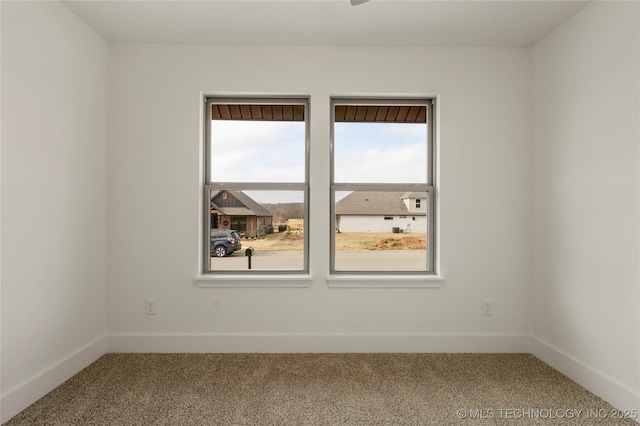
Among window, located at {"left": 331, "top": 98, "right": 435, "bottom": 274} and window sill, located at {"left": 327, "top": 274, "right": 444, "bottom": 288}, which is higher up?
window, located at {"left": 331, "top": 98, "right": 435, "bottom": 274}

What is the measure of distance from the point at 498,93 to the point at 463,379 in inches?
91.8

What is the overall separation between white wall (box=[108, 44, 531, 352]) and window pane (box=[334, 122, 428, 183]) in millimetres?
210

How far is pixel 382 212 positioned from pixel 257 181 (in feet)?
3.82

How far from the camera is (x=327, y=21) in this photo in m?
2.64

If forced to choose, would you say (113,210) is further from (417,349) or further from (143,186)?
(417,349)

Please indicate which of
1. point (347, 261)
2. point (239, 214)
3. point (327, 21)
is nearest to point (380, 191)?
point (347, 261)

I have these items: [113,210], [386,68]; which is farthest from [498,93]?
[113,210]

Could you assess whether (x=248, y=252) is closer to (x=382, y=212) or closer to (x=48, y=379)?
(x=382, y=212)

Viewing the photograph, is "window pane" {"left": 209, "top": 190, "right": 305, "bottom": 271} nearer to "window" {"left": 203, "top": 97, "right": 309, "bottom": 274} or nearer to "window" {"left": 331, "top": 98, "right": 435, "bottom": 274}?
"window" {"left": 203, "top": 97, "right": 309, "bottom": 274}

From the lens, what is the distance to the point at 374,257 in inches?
125

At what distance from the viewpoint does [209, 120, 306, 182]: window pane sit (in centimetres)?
317

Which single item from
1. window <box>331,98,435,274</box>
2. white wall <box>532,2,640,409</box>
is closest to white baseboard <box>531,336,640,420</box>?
white wall <box>532,2,640,409</box>

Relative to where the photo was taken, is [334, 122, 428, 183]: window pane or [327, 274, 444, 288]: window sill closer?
[327, 274, 444, 288]: window sill

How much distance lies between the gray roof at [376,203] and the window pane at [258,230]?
41cm
